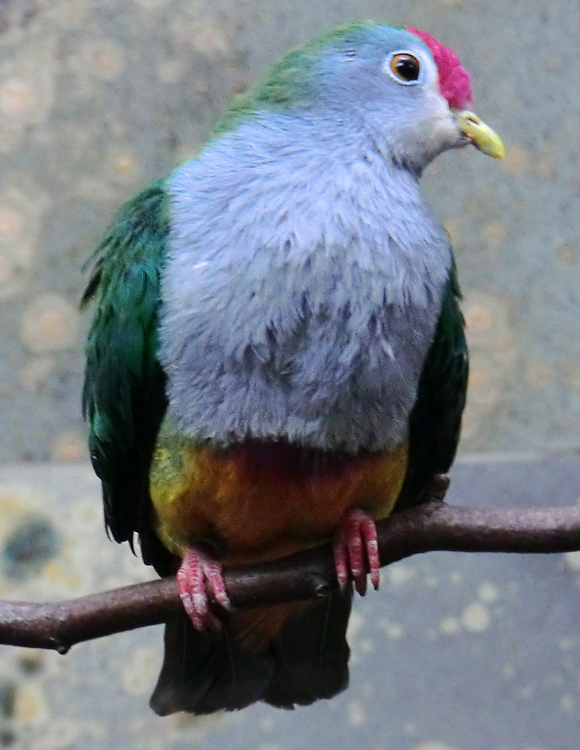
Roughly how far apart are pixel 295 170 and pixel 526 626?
145 cm

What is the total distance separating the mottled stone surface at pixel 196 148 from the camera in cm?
232

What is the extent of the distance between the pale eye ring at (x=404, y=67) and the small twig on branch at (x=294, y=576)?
0.61 m

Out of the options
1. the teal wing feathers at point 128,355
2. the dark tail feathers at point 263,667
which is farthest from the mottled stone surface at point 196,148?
the teal wing feathers at point 128,355

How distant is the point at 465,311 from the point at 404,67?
3.91 ft

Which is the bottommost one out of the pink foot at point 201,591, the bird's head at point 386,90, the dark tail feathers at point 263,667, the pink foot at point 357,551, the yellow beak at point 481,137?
the dark tail feathers at point 263,667

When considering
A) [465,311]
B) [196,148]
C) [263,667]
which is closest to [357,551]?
[263,667]

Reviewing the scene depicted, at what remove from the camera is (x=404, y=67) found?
4.04 feet

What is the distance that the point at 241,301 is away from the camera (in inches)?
43.5

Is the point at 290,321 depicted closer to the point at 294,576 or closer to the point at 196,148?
the point at 294,576

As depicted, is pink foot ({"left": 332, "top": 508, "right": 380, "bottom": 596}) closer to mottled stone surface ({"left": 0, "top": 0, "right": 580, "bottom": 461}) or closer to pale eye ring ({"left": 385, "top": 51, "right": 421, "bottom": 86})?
pale eye ring ({"left": 385, "top": 51, "right": 421, "bottom": 86})

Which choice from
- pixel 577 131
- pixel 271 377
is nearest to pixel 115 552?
pixel 271 377

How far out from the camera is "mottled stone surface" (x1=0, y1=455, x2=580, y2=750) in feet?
6.73

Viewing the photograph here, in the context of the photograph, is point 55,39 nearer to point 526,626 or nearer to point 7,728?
point 7,728

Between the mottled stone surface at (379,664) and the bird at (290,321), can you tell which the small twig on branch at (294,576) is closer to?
the bird at (290,321)
